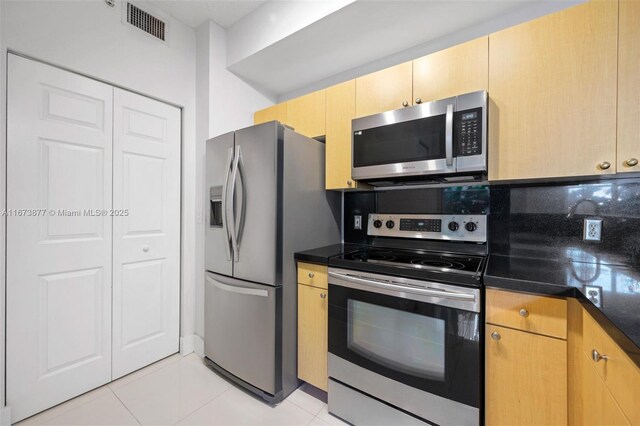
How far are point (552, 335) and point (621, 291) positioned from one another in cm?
27

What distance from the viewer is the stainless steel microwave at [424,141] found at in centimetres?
137

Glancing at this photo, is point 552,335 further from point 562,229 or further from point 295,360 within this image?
point 295,360

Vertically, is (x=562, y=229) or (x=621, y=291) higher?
(x=562, y=229)

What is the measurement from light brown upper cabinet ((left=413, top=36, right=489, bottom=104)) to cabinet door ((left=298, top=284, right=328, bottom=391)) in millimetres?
1372

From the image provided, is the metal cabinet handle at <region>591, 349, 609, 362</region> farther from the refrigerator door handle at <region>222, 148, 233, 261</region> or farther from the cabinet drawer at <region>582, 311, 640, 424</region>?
the refrigerator door handle at <region>222, 148, 233, 261</region>

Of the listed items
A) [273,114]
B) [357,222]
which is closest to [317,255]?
[357,222]

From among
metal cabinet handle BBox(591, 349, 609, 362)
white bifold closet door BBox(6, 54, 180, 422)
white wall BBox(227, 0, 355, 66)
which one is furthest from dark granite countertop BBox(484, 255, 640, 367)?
white bifold closet door BBox(6, 54, 180, 422)

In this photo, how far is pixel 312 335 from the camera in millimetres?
1704

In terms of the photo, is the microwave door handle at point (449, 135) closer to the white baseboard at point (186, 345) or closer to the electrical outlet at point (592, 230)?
the electrical outlet at point (592, 230)

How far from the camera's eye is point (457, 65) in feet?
4.88

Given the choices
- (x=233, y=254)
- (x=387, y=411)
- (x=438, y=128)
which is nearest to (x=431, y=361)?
(x=387, y=411)

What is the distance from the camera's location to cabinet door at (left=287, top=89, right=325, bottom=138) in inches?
79.3

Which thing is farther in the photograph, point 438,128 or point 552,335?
point 438,128

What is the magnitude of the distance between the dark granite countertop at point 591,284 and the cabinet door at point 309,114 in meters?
1.45
